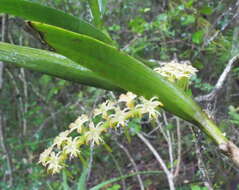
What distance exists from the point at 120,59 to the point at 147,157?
2.49 metres

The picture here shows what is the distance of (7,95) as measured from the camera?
3.27 metres

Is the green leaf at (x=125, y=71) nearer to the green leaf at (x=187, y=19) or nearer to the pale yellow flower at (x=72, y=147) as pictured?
the pale yellow flower at (x=72, y=147)

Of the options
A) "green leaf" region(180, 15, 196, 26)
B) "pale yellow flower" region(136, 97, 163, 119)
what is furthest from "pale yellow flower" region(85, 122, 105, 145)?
"green leaf" region(180, 15, 196, 26)

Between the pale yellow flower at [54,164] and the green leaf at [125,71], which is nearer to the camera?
the green leaf at [125,71]

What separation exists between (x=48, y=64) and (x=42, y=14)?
9 cm

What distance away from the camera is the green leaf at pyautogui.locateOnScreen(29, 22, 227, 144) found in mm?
525

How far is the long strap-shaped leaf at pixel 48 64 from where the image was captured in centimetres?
62

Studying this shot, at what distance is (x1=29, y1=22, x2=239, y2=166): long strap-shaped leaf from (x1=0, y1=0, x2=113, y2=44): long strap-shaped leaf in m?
0.08

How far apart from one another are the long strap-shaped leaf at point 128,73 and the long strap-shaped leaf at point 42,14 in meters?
0.08

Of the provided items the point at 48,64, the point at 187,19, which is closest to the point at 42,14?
the point at 48,64

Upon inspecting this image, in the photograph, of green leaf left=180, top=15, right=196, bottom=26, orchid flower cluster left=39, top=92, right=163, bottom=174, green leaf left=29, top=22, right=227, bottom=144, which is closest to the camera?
green leaf left=29, top=22, right=227, bottom=144

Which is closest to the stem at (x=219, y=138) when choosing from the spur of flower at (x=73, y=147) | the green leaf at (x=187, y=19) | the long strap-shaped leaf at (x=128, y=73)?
the long strap-shaped leaf at (x=128, y=73)

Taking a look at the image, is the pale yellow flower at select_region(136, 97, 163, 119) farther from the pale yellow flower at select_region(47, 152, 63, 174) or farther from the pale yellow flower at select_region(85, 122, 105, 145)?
the pale yellow flower at select_region(47, 152, 63, 174)

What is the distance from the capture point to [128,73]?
1.96ft
